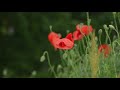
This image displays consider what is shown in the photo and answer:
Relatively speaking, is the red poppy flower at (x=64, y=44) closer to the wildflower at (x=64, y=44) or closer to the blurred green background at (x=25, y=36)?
the wildflower at (x=64, y=44)

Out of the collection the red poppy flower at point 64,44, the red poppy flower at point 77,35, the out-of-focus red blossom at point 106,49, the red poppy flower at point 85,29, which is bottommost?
the out-of-focus red blossom at point 106,49

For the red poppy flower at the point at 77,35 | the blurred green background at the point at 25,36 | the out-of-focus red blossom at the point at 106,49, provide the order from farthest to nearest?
1. the blurred green background at the point at 25,36
2. the red poppy flower at the point at 77,35
3. the out-of-focus red blossom at the point at 106,49

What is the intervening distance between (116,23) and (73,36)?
0.74 feet

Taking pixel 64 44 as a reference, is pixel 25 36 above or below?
above

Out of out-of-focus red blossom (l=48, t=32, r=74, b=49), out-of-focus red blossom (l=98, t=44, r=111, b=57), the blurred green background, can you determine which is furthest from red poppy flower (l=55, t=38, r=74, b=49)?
the blurred green background

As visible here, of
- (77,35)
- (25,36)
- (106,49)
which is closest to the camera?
(106,49)

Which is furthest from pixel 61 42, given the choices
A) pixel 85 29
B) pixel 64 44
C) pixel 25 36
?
pixel 25 36

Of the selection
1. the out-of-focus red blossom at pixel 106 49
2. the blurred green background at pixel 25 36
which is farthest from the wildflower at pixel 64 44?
the blurred green background at pixel 25 36

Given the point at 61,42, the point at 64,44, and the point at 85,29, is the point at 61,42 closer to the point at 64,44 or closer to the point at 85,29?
the point at 64,44

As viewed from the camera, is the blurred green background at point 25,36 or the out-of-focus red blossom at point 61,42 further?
the blurred green background at point 25,36

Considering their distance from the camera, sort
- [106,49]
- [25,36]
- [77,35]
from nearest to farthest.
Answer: [106,49]
[77,35]
[25,36]
